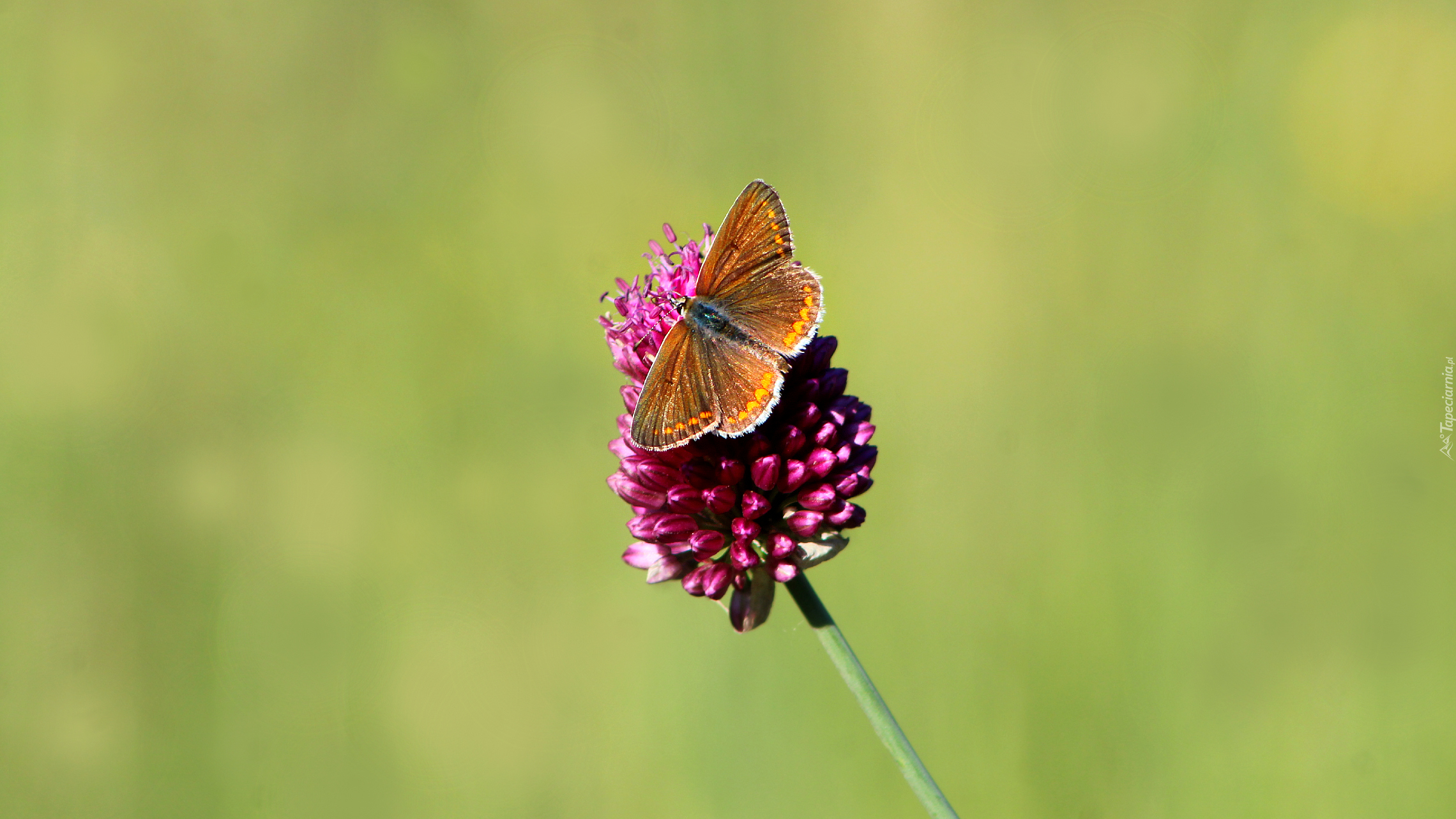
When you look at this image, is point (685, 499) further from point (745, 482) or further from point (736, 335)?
point (736, 335)

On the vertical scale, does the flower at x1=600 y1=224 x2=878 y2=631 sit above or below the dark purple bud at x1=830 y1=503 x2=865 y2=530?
above

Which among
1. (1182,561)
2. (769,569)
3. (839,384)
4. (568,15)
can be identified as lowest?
(1182,561)

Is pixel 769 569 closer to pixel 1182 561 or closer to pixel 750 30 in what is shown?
pixel 1182 561

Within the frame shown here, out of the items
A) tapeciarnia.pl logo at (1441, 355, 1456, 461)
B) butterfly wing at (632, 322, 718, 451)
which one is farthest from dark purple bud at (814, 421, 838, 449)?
tapeciarnia.pl logo at (1441, 355, 1456, 461)

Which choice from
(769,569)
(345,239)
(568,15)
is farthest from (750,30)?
(769,569)

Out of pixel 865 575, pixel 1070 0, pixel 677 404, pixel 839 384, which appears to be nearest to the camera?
pixel 677 404

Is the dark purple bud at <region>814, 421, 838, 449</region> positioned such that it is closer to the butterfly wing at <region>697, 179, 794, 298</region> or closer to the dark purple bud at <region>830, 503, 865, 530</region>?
the dark purple bud at <region>830, 503, 865, 530</region>
